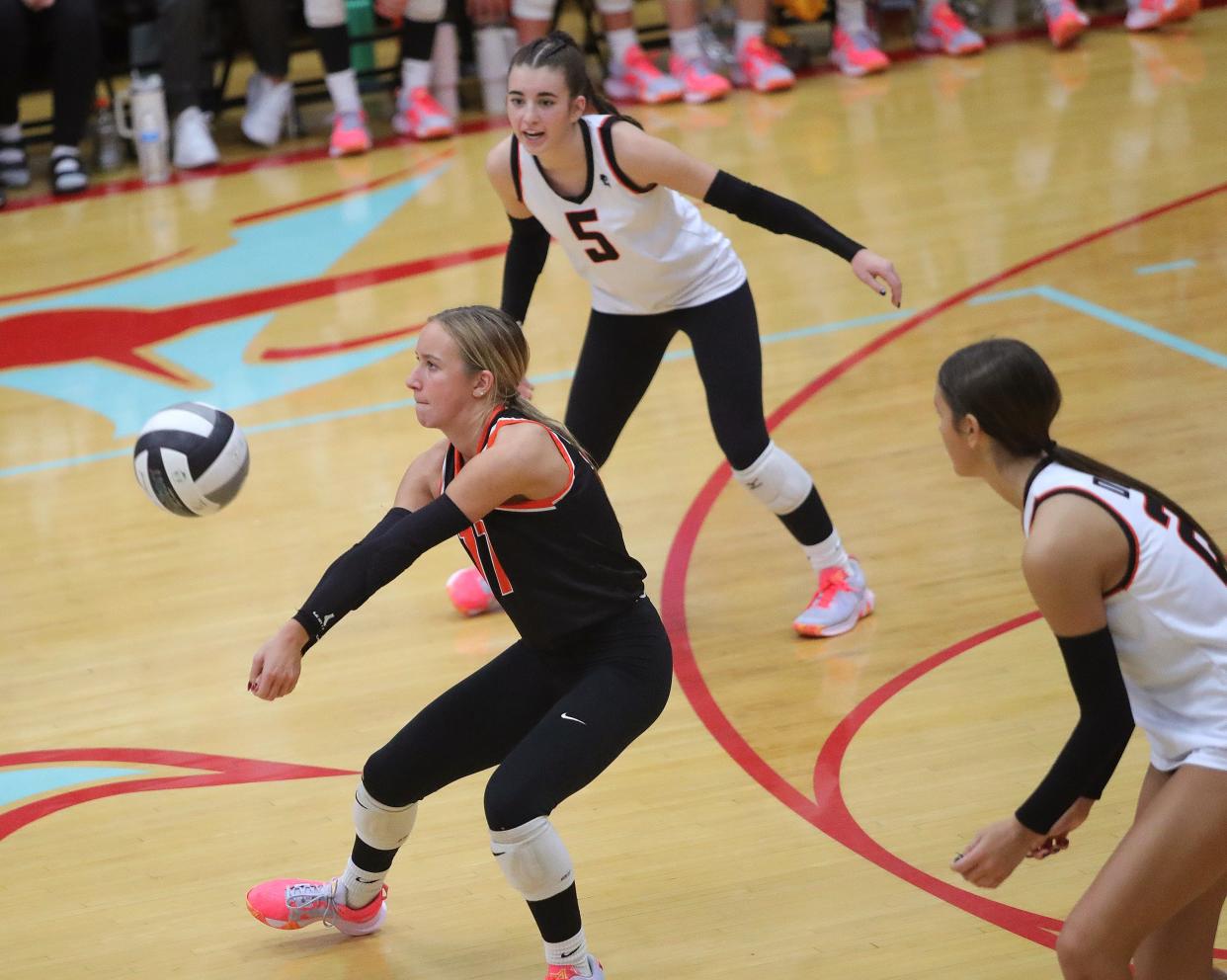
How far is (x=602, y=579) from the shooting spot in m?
3.17

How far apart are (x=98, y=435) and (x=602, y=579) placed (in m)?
3.81

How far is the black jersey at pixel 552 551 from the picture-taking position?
3100mm

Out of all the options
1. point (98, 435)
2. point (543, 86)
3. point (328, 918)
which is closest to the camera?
point (328, 918)

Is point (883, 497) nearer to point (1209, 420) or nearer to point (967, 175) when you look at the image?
point (1209, 420)

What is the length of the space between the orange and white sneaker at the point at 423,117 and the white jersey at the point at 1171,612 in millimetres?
7768

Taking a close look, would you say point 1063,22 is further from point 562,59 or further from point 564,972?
point 564,972

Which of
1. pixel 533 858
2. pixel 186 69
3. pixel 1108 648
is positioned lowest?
pixel 186 69

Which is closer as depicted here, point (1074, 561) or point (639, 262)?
point (1074, 561)

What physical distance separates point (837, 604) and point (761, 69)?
6.29 metres

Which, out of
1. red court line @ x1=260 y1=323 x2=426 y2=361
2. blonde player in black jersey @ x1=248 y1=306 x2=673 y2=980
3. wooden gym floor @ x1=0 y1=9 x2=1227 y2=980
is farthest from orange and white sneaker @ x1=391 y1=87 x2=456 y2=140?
blonde player in black jersey @ x1=248 y1=306 x2=673 y2=980

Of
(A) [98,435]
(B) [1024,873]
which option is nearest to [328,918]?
(B) [1024,873]

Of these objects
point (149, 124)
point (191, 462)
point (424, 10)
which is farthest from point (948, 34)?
point (191, 462)

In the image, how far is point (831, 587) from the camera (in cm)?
464

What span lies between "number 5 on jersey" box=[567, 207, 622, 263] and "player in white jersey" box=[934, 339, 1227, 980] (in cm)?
185
